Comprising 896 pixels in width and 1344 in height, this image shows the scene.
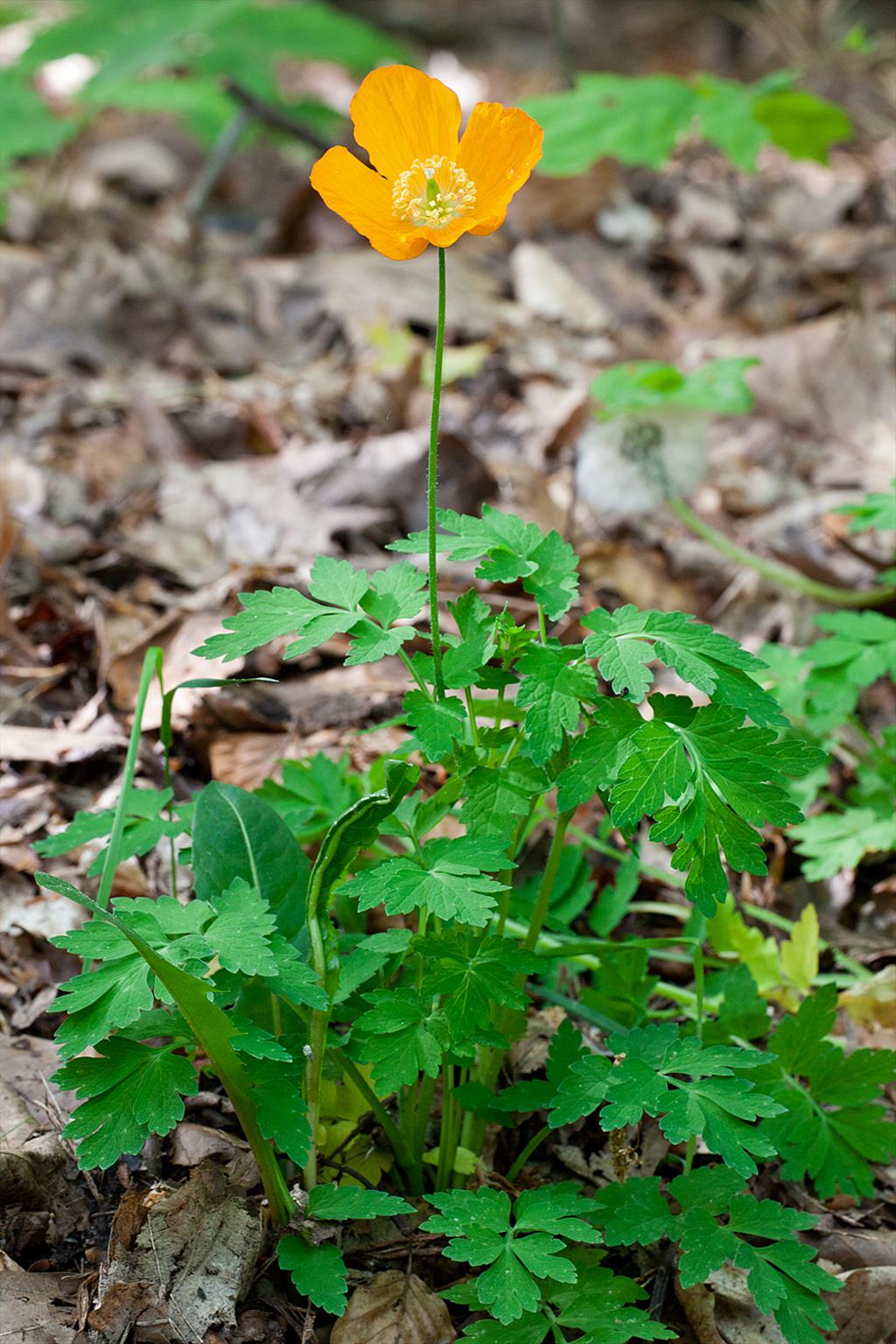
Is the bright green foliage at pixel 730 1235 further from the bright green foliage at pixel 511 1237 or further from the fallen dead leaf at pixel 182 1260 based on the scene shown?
the fallen dead leaf at pixel 182 1260

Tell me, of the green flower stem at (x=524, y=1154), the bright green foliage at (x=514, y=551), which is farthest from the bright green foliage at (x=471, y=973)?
the bright green foliage at (x=514, y=551)

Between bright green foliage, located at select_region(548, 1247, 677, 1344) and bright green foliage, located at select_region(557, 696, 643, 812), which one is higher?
bright green foliage, located at select_region(557, 696, 643, 812)

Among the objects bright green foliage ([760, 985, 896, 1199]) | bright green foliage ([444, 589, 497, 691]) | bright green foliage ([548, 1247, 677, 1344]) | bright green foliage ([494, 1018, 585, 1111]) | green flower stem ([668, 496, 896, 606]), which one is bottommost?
green flower stem ([668, 496, 896, 606])

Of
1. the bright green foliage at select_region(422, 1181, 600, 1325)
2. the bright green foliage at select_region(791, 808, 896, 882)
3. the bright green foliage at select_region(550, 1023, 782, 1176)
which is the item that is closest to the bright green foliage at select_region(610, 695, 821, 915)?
the bright green foliage at select_region(550, 1023, 782, 1176)

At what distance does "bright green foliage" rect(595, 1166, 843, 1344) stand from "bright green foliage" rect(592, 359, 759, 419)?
72.8 inches

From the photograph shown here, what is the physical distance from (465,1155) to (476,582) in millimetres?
1540

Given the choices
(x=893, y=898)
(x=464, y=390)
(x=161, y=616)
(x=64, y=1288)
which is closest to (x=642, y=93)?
(x=464, y=390)

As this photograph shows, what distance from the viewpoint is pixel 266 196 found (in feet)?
18.8

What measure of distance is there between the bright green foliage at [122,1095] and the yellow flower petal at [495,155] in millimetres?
895

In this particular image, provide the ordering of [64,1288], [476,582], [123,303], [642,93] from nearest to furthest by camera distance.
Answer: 1. [64,1288]
2. [476,582]
3. [642,93]
4. [123,303]

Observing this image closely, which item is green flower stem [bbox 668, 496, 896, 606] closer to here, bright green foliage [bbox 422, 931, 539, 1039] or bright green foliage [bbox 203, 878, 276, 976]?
bright green foliage [bbox 422, 931, 539, 1039]

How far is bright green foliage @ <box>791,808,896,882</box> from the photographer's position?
1.86m

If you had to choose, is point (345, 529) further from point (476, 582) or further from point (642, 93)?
point (642, 93)

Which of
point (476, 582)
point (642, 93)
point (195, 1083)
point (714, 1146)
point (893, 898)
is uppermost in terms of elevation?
point (642, 93)
